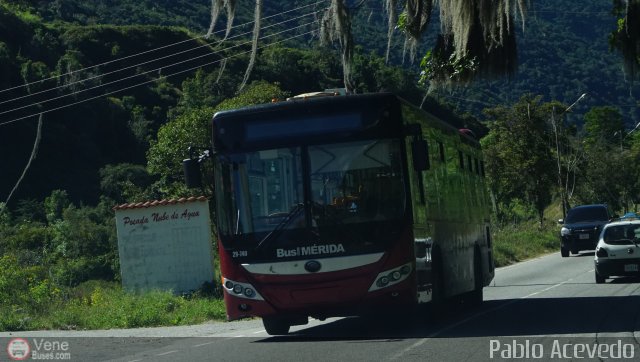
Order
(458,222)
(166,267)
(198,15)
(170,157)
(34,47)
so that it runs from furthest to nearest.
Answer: (198,15), (34,47), (170,157), (166,267), (458,222)

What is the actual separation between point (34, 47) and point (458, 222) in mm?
83077

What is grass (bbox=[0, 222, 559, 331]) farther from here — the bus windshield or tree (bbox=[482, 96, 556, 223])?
tree (bbox=[482, 96, 556, 223])

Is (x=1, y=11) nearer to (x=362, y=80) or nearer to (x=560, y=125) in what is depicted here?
(x=362, y=80)

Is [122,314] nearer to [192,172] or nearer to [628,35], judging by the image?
[192,172]

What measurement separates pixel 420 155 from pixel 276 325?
3303mm

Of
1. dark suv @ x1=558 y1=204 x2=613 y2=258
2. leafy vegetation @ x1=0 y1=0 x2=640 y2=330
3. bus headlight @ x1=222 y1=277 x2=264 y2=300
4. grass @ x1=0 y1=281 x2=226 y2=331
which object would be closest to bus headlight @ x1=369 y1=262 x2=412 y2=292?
bus headlight @ x1=222 y1=277 x2=264 y2=300

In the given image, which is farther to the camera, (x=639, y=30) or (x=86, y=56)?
(x=86, y=56)

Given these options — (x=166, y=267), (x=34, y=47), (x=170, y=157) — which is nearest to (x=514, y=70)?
(x=166, y=267)

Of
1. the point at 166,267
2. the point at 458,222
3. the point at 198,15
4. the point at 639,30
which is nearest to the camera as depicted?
the point at 639,30

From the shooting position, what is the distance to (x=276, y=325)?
1393 cm

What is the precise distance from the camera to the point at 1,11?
9462 centimetres

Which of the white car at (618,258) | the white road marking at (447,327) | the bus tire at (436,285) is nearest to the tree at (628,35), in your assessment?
the bus tire at (436,285)

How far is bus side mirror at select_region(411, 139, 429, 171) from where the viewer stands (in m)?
12.7

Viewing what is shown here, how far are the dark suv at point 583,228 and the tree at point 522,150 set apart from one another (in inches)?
685
